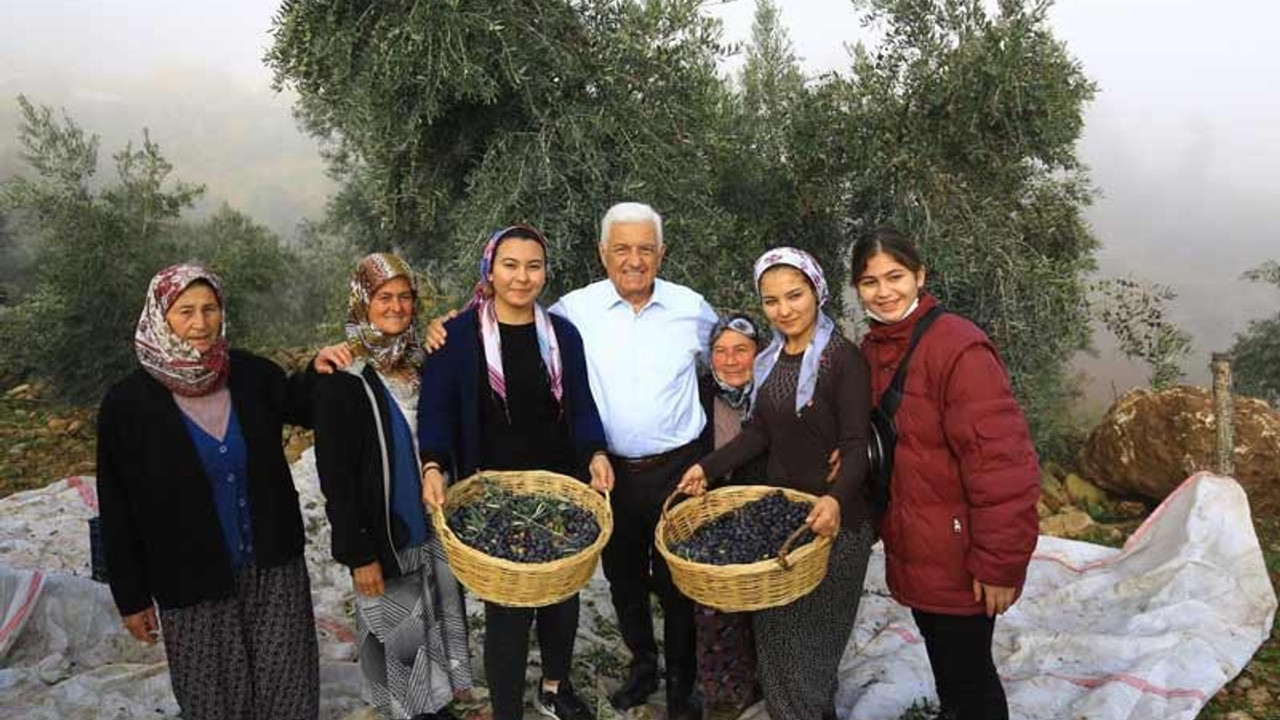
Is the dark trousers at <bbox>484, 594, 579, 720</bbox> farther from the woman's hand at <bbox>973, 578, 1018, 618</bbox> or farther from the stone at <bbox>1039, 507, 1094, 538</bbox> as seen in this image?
the stone at <bbox>1039, 507, 1094, 538</bbox>

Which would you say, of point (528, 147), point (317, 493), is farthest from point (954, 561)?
point (317, 493)

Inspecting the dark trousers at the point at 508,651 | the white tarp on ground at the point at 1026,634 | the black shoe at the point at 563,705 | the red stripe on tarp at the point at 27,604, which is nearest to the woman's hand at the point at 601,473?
the dark trousers at the point at 508,651

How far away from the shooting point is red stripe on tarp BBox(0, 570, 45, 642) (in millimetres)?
3901

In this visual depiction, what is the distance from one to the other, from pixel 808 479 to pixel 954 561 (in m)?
0.57

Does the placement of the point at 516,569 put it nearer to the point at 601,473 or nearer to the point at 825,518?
the point at 601,473

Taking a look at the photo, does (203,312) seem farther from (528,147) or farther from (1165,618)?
(1165,618)

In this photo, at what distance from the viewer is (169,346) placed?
2.55m

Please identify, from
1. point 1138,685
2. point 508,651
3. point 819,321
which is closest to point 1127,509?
point 1138,685

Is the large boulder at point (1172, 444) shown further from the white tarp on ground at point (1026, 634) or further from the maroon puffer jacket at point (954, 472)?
the maroon puffer jacket at point (954, 472)

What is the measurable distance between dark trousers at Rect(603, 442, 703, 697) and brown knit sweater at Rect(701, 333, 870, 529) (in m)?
0.26

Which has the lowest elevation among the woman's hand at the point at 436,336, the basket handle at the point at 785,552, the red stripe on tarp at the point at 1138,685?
the red stripe on tarp at the point at 1138,685

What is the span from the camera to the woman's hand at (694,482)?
305cm

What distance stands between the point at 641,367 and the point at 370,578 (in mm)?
→ 1301

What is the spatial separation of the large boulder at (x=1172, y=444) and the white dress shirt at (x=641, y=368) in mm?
5956
